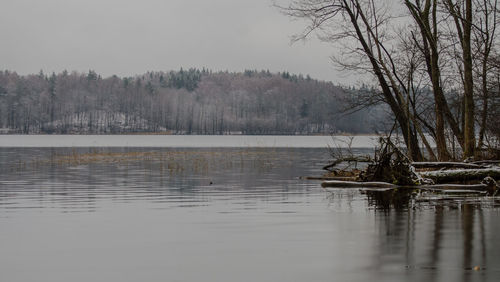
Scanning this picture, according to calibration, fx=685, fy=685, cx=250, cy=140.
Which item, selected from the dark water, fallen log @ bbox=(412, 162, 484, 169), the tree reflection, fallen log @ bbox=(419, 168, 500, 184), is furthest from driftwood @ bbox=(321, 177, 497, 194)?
the tree reflection

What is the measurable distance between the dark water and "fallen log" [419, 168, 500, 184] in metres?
3.30

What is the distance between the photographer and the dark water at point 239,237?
9.81 metres

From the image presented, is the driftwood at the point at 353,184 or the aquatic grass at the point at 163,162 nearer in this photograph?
the driftwood at the point at 353,184

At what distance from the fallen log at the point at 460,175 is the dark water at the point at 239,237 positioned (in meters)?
3.30

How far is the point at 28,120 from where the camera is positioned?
194 metres

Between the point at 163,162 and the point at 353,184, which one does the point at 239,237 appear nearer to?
the point at 353,184

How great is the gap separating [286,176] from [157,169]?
891cm

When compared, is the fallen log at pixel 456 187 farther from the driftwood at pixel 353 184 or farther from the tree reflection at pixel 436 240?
the tree reflection at pixel 436 240

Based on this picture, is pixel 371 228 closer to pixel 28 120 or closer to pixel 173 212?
pixel 173 212

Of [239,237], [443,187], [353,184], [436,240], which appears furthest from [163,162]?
[436,240]

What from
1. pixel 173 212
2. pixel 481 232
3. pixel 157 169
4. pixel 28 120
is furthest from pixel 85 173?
pixel 28 120

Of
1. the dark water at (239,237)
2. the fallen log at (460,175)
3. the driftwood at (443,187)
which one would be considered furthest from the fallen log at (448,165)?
the dark water at (239,237)

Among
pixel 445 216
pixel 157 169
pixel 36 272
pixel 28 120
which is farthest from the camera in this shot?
pixel 28 120

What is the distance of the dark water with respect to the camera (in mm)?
9812
